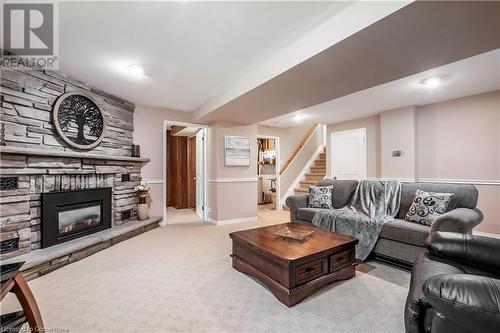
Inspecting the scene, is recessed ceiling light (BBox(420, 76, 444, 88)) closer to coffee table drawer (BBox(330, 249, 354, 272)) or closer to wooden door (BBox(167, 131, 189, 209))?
coffee table drawer (BBox(330, 249, 354, 272))

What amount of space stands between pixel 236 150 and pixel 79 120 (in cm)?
274

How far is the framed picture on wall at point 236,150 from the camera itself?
4.89 m

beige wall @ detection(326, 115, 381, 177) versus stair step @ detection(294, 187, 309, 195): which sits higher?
beige wall @ detection(326, 115, 381, 177)

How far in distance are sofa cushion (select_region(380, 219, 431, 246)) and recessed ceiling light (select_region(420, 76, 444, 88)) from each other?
6.57ft

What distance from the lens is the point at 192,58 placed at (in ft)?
8.64

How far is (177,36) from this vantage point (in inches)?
86.7

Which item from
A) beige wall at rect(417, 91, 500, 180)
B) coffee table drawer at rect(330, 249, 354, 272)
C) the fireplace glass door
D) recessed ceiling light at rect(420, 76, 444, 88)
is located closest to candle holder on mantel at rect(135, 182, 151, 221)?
the fireplace glass door

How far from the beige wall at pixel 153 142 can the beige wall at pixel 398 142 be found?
4.48 metres

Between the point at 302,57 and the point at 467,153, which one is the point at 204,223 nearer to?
the point at 302,57

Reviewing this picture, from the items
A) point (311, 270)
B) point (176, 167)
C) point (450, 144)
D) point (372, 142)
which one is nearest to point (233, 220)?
point (176, 167)

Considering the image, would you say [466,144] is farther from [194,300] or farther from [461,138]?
[194,300]

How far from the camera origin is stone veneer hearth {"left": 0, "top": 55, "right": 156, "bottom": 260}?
2.49 meters

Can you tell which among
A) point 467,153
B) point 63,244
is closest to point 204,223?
point 63,244

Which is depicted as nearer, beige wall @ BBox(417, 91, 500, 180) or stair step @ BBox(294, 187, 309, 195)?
beige wall @ BBox(417, 91, 500, 180)
